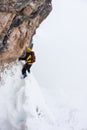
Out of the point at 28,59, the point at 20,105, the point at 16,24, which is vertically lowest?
the point at 20,105

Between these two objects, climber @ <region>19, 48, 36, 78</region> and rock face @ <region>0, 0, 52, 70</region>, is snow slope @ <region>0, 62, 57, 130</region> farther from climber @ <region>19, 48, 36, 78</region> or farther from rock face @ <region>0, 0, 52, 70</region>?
rock face @ <region>0, 0, 52, 70</region>

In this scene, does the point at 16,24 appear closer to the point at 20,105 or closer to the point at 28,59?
the point at 28,59

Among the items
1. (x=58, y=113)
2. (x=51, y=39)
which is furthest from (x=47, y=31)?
(x=58, y=113)

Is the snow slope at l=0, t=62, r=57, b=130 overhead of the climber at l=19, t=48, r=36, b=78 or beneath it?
beneath

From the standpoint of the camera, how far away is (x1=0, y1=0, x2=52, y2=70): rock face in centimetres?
1546

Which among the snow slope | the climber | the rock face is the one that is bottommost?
the snow slope

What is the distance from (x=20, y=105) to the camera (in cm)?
1778

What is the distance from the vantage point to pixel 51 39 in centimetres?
2853

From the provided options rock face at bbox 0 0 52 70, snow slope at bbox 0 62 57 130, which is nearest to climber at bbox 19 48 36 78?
snow slope at bbox 0 62 57 130

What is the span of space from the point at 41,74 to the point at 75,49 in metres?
6.28

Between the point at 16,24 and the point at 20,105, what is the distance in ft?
11.7

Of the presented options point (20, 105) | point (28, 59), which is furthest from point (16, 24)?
point (20, 105)

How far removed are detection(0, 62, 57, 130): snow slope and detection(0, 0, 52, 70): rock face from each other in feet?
2.86

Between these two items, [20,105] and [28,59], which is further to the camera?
[28,59]
